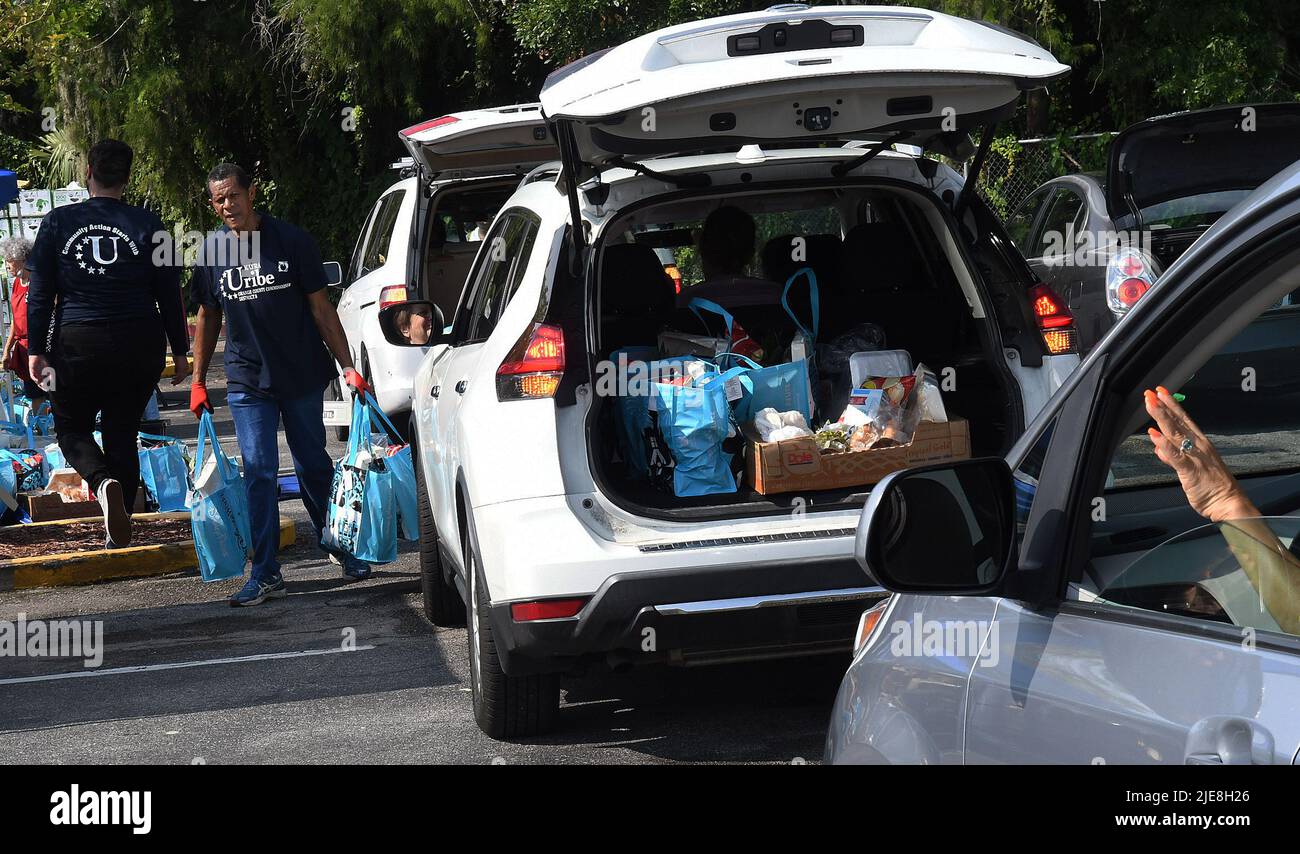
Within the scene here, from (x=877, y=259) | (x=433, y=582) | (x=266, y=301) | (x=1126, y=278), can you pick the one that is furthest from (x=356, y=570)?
(x=1126, y=278)

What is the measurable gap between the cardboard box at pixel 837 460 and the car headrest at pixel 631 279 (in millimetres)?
754

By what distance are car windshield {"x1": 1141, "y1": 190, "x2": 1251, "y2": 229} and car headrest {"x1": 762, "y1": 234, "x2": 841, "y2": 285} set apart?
13.8ft

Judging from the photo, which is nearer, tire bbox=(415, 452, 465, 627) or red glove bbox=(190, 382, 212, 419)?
tire bbox=(415, 452, 465, 627)

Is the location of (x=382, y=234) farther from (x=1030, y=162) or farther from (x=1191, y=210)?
(x=1030, y=162)

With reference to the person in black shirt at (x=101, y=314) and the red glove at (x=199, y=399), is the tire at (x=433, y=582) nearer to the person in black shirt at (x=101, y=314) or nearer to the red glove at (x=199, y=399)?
the red glove at (x=199, y=399)

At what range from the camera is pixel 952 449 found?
545 centimetres

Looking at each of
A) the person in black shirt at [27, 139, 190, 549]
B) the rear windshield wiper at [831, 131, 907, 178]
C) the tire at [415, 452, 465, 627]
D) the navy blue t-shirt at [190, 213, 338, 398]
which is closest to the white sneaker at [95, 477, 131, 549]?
the person in black shirt at [27, 139, 190, 549]

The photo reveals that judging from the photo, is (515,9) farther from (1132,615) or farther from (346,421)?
(1132,615)

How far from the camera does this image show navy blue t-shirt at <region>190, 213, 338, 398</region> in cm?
760

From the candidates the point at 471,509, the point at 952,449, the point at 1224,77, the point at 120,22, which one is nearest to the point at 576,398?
the point at 471,509

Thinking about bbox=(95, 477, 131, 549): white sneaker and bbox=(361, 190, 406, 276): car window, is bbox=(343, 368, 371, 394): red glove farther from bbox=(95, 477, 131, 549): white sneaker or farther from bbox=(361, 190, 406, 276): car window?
bbox=(361, 190, 406, 276): car window

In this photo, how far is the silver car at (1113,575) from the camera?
2092 millimetres

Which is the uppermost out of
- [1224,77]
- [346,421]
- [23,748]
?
[1224,77]
